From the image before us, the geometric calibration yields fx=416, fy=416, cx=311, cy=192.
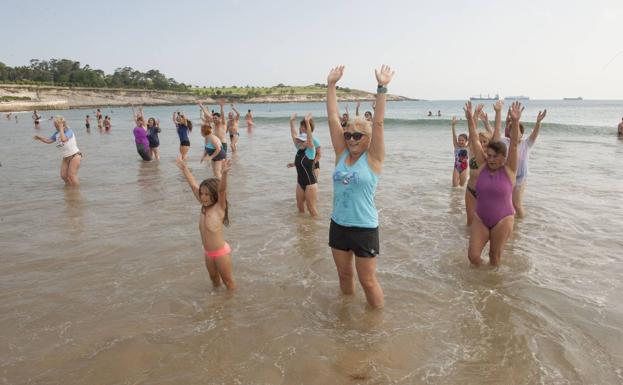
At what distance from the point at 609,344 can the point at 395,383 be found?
7.09ft

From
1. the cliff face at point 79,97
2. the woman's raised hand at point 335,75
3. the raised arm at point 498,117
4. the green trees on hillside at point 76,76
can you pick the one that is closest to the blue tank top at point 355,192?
the woman's raised hand at point 335,75

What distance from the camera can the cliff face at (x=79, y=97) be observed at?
84.6 metres

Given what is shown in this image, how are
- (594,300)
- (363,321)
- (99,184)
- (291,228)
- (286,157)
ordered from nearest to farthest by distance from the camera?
(363,321)
(594,300)
(291,228)
(99,184)
(286,157)

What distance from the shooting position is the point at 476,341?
3.94 meters

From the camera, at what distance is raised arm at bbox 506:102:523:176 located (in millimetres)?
4867

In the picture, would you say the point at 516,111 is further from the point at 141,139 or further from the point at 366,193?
the point at 141,139

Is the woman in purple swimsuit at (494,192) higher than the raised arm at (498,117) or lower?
lower

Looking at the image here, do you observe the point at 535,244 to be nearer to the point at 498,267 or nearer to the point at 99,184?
the point at 498,267

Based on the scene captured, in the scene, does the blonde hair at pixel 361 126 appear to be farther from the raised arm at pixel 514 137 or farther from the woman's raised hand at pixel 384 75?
the raised arm at pixel 514 137

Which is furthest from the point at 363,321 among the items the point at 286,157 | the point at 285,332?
the point at 286,157

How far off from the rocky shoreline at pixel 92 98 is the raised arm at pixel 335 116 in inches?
3338

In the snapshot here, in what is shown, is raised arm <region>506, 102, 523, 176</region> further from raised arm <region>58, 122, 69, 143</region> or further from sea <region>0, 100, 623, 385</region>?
raised arm <region>58, 122, 69, 143</region>

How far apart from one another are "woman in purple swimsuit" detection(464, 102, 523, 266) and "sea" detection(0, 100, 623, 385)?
1.62 ft

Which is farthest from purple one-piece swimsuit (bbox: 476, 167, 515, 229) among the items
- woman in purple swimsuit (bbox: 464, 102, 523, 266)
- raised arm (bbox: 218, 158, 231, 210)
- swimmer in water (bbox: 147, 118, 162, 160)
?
swimmer in water (bbox: 147, 118, 162, 160)
